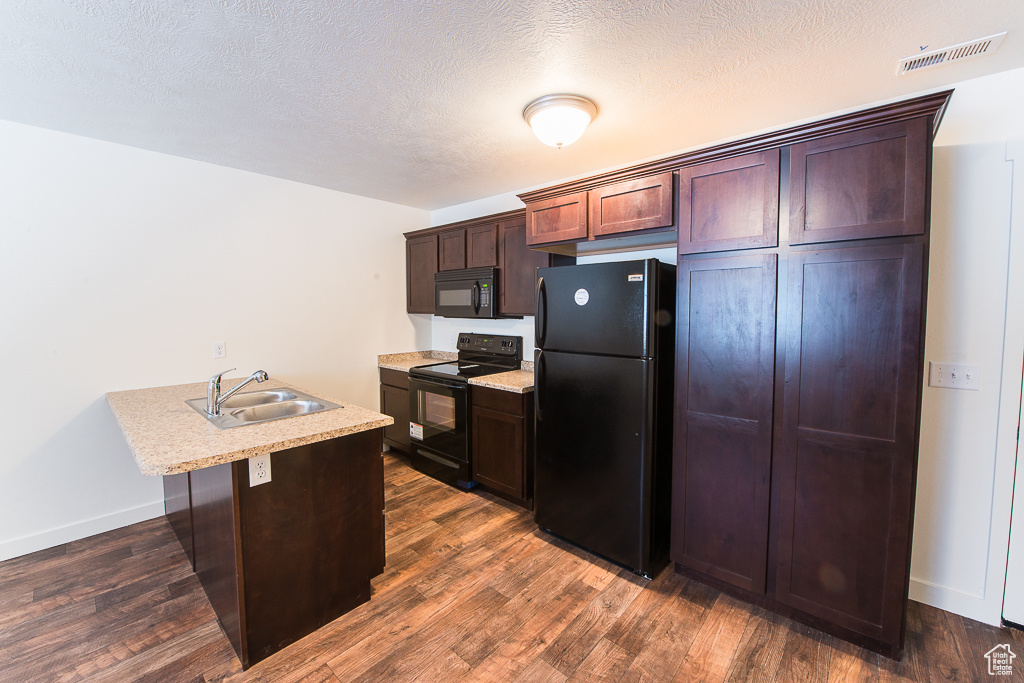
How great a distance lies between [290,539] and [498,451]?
1523mm

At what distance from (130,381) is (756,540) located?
12.4 feet

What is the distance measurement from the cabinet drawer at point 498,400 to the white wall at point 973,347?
2109 mm

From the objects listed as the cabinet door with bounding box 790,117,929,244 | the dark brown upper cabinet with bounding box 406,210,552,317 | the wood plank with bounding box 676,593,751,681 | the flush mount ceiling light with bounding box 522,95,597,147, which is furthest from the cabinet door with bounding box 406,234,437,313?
the wood plank with bounding box 676,593,751,681

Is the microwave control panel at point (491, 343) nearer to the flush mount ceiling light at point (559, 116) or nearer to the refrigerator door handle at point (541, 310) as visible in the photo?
the refrigerator door handle at point (541, 310)

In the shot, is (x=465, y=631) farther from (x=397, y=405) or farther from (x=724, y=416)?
(x=397, y=405)

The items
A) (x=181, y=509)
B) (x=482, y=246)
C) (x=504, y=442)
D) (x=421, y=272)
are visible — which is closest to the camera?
(x=181, y=509)

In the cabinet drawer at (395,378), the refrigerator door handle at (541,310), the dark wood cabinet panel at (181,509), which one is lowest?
the dark wood cabinet panel at (181,509)

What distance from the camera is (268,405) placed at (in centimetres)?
239

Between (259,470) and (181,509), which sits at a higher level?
(259,470)

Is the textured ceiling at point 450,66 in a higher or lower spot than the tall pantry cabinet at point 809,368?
higher

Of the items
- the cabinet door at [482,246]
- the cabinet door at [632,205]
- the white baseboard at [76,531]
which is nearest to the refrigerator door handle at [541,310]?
the cabinet door at [632,205]

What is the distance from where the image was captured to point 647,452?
84.4 inches

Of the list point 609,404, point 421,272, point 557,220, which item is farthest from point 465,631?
point 421,272

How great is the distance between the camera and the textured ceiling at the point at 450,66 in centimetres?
144
